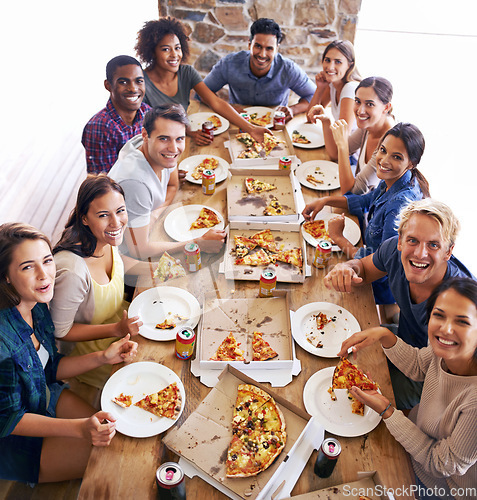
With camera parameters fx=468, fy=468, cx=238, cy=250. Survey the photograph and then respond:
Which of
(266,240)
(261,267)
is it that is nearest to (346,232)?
(266,240)

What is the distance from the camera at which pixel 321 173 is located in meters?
2.92

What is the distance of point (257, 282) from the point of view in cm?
215

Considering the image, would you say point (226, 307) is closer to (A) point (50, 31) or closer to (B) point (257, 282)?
(B) point (257, 282)

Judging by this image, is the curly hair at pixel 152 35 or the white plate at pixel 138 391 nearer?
the white plate at pixel 138 391

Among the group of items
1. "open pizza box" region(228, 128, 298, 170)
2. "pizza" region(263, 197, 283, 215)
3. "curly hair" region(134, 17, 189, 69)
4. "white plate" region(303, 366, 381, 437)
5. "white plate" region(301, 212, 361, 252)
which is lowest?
"white plate" region(303, 366, 381, 437)

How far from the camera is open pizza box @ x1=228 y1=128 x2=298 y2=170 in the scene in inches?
114

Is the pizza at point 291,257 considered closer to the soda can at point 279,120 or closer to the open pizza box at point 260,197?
the open pizza box at point 260,197

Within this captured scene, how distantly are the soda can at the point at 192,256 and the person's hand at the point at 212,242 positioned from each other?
0.13 meters

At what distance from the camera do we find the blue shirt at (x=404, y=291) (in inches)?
79.0

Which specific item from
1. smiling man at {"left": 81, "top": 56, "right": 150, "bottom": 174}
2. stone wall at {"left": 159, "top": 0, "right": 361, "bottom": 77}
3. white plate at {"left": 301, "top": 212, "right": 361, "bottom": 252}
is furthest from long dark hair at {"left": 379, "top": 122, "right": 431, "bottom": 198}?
stone wall at {"left": 159, "top": 0, "right": 361, "bottom": 77}

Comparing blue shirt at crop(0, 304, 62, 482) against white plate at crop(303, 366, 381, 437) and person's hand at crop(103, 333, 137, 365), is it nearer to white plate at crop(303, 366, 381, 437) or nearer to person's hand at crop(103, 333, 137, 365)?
person's hand at crop(103, 333, 137, 365)

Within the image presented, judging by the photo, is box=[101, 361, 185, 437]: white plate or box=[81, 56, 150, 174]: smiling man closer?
box=[101, 361, 185, 437]: white plate

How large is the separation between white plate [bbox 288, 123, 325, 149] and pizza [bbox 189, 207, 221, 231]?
3.16ft

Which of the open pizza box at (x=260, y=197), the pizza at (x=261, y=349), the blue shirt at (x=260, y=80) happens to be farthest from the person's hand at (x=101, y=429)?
the blue shirt at (x=260, y=80)
